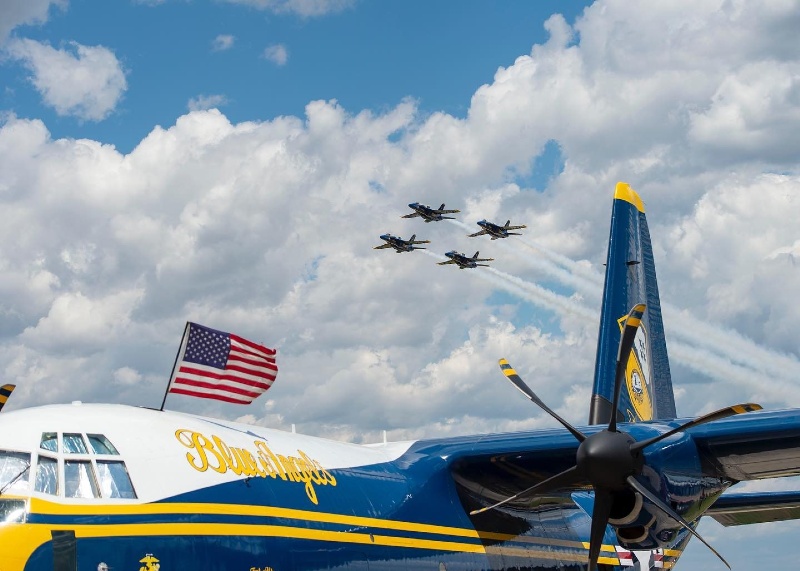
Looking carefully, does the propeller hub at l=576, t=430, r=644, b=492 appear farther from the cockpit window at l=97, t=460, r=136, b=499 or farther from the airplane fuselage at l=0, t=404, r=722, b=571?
the cockpit window at l=97, t=460, r=136, b=499

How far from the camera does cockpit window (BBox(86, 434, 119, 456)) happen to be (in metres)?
9.28

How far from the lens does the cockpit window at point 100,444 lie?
928 centimetres

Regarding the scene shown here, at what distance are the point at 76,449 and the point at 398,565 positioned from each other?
4924 mm

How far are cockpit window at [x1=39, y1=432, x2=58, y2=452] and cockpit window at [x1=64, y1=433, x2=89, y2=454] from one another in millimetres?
101

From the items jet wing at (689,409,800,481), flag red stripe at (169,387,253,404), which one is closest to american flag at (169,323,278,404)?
flag red stripe at (169,387,253,404)

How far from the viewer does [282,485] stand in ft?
36.2

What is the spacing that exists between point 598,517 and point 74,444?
24.3 ft

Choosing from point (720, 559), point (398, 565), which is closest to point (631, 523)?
point (720, 559)

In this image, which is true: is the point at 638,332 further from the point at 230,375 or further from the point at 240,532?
the point at 240,532

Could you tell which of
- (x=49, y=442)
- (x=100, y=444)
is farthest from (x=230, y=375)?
(x=49, y=442)

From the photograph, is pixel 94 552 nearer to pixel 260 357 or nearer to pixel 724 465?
pixel 260 357

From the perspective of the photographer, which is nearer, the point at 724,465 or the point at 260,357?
the point at 260,357

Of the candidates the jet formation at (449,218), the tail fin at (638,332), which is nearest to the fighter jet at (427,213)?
the jet formation at (449,218)

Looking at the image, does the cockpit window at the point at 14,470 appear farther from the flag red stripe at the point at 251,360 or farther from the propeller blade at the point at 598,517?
the propeller blade at the point at 598,517
